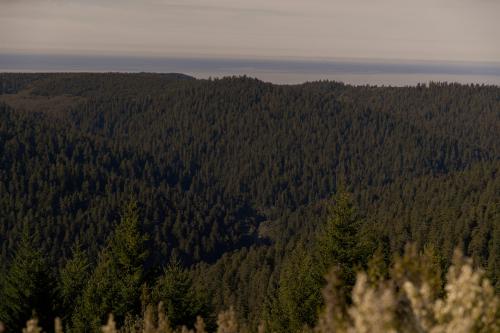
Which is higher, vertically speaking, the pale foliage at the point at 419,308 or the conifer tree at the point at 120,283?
the pale foliage at the point at 419,308

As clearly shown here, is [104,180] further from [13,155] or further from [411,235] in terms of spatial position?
[411,235]

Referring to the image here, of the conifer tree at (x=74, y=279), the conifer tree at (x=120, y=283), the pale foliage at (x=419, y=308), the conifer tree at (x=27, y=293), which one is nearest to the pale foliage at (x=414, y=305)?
the pale foliage at (x=419, y=308)

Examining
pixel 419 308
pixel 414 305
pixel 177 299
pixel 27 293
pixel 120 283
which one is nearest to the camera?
pixel 414 305

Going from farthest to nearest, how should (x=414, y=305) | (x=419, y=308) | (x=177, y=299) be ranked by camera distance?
(x=177, y=299)
(x=419, y=308)
(x=414, y=305)

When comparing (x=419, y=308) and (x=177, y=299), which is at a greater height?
(x=419, y=308)

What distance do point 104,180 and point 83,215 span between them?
33.1 m

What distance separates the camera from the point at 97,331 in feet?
79.3

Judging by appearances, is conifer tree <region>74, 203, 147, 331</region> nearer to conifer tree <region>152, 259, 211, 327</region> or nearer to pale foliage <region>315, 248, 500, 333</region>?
conifer tree <region>152, 259, 211, 327</region>

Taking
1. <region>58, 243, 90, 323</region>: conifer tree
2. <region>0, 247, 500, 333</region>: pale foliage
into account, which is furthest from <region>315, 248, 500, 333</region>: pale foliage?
→ <region>58, 243, 90, 323</region>: conifer tree

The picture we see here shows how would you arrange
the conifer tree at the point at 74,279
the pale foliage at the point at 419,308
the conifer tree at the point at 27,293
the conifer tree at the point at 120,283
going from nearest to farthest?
1. the pale foliage at the point at 419,308
2. the conifer tree at the point at 27,293
3. the conifer tree at the point at 120,283
4. the conifer tree at the point at 74,279

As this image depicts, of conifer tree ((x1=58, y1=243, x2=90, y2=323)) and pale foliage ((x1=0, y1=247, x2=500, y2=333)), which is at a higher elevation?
pale foliage ((x1=0, y1=247, x2=500, y2=333))

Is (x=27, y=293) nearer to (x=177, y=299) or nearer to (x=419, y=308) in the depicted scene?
(x=177, y=299)

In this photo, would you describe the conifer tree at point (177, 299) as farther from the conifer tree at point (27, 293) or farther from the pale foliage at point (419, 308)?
the pale foliage at point (419, 308)

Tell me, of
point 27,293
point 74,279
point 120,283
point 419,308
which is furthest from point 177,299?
point 419,308
